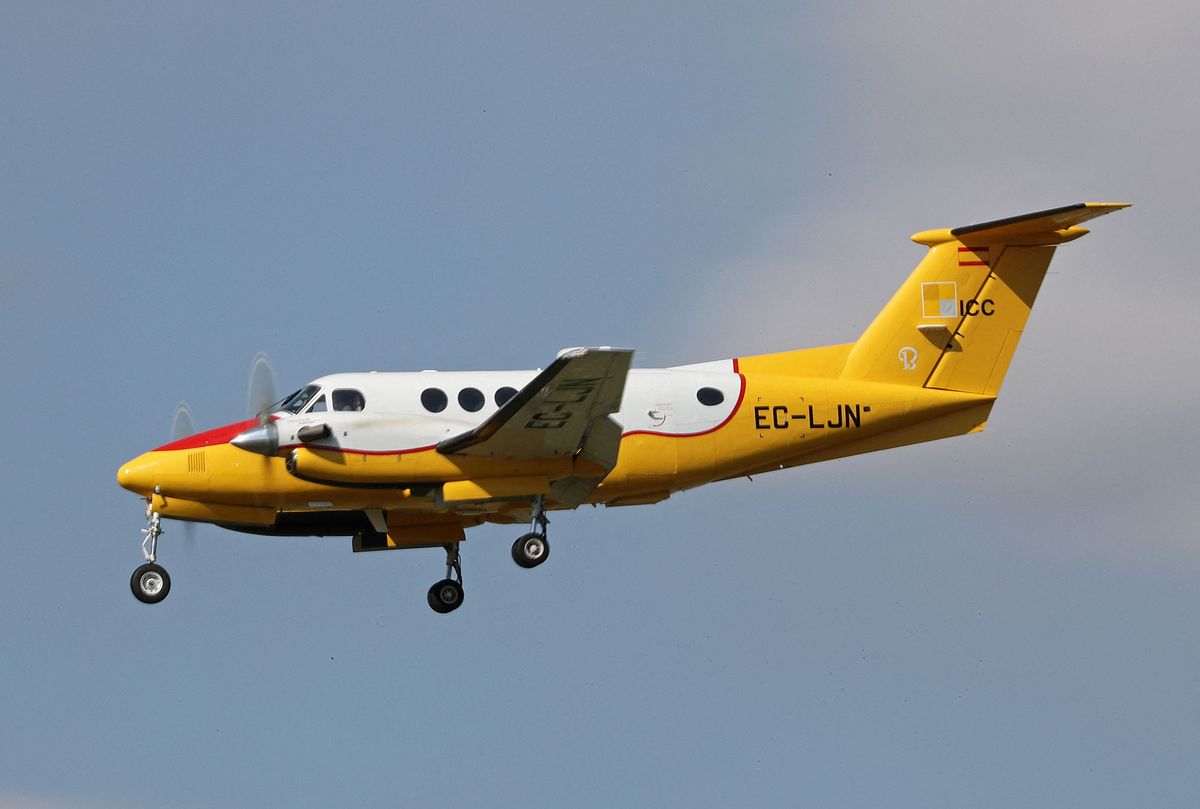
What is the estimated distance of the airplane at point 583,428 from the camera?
25.6 meters

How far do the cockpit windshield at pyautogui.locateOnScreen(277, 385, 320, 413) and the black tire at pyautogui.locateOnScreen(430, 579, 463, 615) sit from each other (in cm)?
444

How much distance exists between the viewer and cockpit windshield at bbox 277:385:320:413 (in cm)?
2602

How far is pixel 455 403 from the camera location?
26.3 m

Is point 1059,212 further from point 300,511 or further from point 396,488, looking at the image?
point 300,511

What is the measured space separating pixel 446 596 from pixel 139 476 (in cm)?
554

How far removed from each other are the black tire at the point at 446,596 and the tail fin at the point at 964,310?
7293 millimetres

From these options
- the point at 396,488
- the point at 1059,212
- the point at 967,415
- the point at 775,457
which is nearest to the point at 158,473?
the point at 396,488

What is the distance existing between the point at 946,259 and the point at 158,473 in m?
12.9

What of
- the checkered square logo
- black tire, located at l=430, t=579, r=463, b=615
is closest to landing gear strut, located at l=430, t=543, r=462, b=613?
black tire, located at l=430, t=579, r=463, b=615

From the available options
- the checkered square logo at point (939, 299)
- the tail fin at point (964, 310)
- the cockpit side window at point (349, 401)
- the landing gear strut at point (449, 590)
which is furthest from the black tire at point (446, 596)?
the checkered square logo at point (939, 299)

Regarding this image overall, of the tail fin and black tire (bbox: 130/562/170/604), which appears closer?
black tire (bbox: 130/562/170/604)

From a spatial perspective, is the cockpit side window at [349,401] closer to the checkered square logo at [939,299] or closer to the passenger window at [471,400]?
the passenger window at [471,400]

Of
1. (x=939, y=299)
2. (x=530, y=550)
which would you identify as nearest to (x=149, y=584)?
(x=530, y=550)

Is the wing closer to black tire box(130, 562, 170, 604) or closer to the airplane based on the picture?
the airplane
